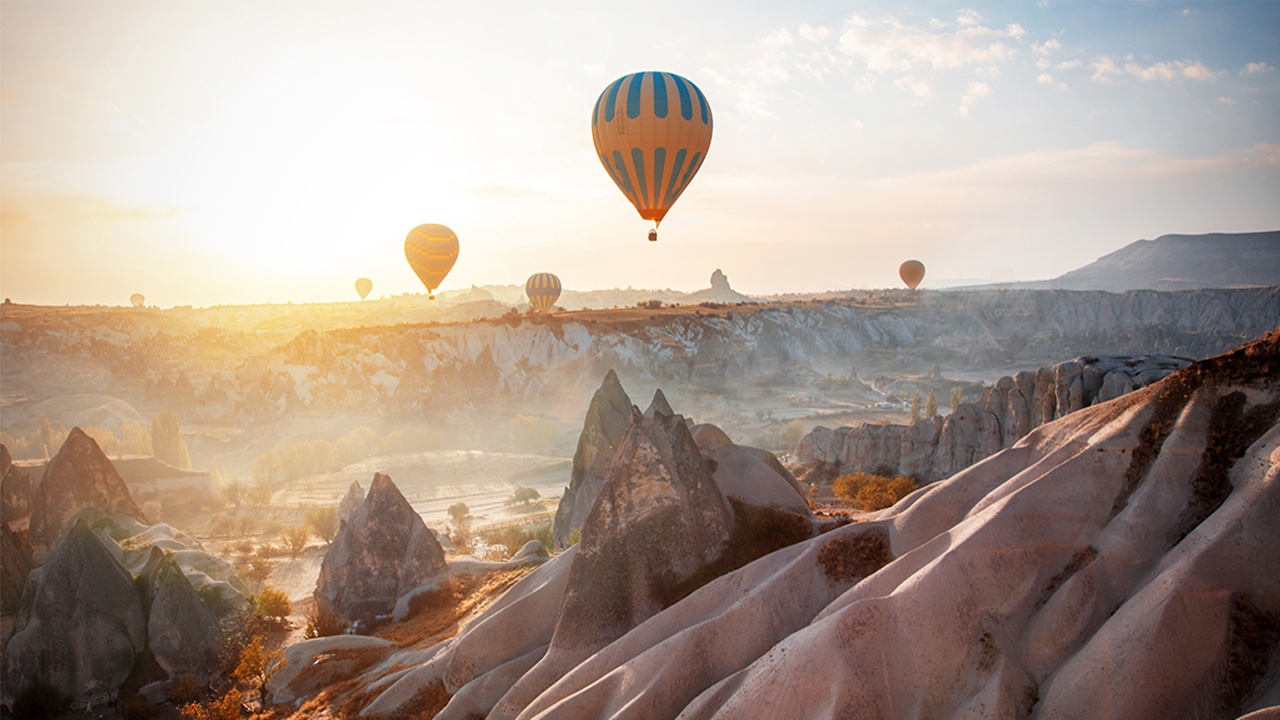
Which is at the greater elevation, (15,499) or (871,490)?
→ (15,499)

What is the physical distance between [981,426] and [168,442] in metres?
51.4

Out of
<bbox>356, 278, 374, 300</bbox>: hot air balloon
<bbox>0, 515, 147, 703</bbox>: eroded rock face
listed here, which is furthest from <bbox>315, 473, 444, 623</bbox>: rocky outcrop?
<bbox>356, 278, 374, 300</bbox>: hot air balloon

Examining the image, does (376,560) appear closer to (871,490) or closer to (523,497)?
(871,490)

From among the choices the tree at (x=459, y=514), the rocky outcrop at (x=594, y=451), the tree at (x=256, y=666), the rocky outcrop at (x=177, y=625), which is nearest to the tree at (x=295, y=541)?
the tree at (x=459, y=514)

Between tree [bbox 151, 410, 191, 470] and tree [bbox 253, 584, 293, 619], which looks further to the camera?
tree [bbox 151, 410, 191, 470]

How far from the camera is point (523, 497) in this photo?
131ft

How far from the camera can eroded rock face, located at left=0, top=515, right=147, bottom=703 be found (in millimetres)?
15836

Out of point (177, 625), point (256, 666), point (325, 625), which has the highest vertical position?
point (177, 625)

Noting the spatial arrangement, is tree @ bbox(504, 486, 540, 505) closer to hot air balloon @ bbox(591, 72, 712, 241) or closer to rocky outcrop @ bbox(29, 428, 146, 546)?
hot air balloon @ bbox(591, 72, 712, 241)

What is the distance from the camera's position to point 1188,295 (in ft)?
391

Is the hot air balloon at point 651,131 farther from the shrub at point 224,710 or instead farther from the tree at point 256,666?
the shrub at point 224,710

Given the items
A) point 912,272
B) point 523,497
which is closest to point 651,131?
point 523,497

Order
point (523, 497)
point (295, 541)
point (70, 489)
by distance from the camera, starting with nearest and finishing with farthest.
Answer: point (70, 489) < point (295, 541) < point (523, 497)

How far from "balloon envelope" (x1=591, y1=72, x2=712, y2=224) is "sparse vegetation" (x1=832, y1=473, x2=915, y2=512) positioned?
56.2ft
